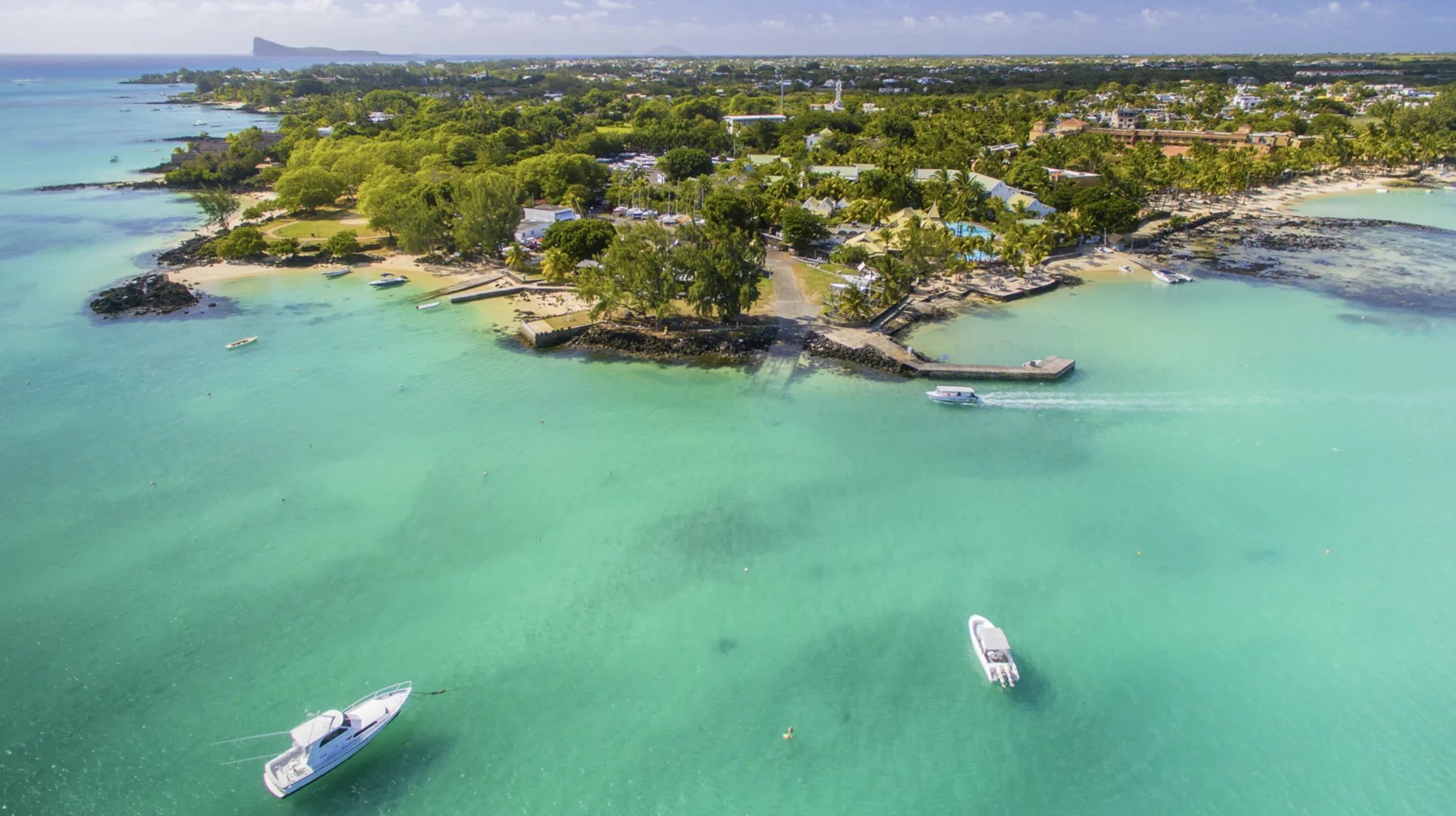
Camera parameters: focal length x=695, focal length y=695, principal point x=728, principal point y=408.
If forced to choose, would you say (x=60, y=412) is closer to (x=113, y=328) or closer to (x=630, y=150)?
(x=113, y=328)

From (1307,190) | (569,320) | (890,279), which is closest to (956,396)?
(890,279)

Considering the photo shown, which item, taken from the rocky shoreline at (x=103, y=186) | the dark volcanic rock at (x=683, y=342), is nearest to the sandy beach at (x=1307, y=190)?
the dark volcanic rock at (x=683, y=342)

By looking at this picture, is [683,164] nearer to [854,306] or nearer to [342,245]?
[342,245]

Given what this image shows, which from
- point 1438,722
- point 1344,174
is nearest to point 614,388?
point 1438,722

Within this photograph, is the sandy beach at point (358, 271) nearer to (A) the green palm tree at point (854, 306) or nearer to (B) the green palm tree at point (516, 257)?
(B) the green palm tree at point (516, 257)

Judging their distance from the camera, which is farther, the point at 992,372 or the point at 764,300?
the point at 764,300

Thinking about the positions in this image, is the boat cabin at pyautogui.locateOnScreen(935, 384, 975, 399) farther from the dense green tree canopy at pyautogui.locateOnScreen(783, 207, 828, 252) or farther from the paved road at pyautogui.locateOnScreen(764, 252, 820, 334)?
the dense green tree canopy at pyautogui.locateOnScreen(783, 207, 828, 252)
